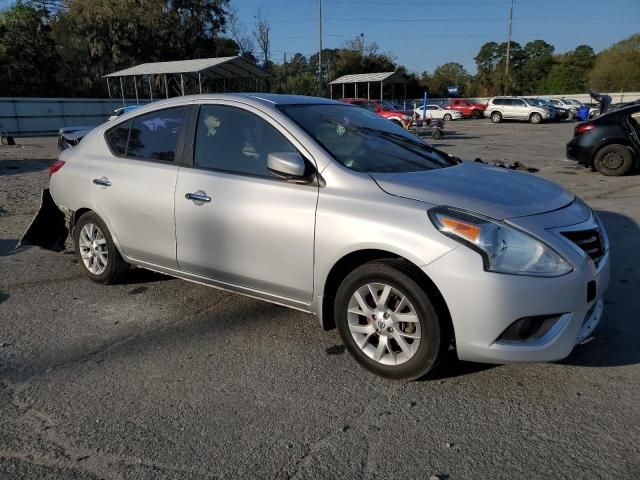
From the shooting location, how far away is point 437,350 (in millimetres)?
2947

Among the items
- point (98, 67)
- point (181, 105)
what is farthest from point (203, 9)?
point (181, 105)

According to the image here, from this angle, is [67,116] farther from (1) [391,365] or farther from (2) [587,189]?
(1) [391,365]

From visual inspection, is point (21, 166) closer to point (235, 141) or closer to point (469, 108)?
point (235, 141)

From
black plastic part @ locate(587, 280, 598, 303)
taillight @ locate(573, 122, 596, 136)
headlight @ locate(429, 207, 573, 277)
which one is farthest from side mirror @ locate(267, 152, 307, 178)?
taillight @ locate(573, 122, 596, 136)

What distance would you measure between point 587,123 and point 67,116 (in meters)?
27.8

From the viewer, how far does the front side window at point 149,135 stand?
4164 mm

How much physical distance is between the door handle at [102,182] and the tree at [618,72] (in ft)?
230

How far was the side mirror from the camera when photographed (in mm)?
3291

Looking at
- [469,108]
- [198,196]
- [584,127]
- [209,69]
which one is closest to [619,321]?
[198,196]

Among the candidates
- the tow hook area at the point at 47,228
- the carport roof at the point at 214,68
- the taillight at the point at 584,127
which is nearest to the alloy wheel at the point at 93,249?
the tow hook area at the point at 47,228

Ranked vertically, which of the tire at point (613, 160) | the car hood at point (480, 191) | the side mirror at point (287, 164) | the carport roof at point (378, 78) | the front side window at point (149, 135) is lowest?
the tire at point (613, 160)

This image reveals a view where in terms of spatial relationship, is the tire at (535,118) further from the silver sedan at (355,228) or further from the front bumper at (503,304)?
the front bumper at (503,304)

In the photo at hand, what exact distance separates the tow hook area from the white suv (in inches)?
1392

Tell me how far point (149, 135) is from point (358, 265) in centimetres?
219
